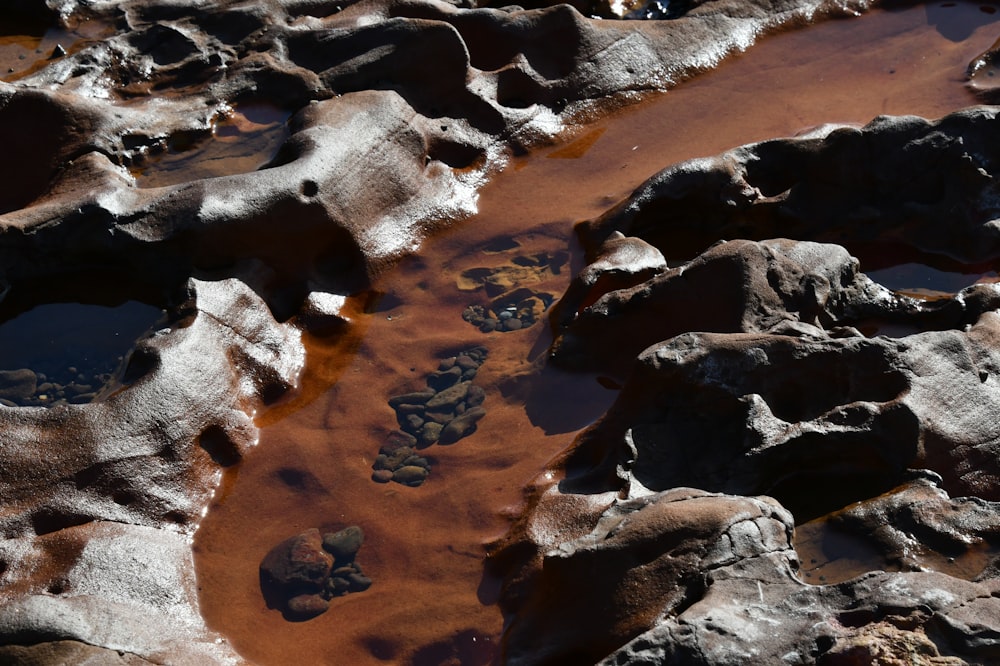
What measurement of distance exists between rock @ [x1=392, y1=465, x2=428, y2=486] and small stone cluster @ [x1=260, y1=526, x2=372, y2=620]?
1.01 ft

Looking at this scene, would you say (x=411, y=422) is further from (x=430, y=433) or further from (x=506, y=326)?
(x=506, y=326)

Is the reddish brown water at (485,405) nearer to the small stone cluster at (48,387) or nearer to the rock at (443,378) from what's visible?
the rock at (443,378)

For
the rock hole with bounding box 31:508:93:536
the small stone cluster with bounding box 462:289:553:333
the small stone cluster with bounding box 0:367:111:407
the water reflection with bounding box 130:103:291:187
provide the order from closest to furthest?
the rock hole with bounding box 31:508:93:536 < the small stone cluster with bounding box 0:367:111:407 < the small stone cluster with bounding box 462:289:553:333 < the water reflection with bounding box 130:103:291:187

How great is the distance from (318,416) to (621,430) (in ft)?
4.54

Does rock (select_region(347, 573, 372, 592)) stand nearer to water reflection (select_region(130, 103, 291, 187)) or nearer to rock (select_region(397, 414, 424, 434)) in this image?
rock (select_region(397, 414, 424, 434))

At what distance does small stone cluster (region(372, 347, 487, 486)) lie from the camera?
4672 mm

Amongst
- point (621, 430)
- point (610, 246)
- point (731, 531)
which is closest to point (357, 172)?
point (610, 246)

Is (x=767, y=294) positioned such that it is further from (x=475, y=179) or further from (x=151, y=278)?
(x=151, y=278)

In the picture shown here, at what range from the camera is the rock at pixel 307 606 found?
415 cm

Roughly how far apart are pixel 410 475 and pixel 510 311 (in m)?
1.15

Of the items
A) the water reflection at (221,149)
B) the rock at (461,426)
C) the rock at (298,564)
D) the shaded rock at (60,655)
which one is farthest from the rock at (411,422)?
the water reflection at (221,149)

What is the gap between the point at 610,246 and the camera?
5516mm

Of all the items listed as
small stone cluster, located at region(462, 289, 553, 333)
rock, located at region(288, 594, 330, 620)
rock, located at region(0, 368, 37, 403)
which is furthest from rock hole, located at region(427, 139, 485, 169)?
rock, located at region(288, 594, 330, 620)

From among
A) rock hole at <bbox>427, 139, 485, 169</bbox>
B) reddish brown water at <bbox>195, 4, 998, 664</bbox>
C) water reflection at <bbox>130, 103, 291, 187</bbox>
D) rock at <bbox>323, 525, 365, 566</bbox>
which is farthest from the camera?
rock hole at <bbox>427, 139, 485, 169</bbox>
